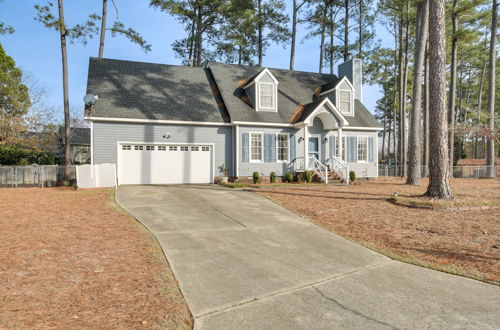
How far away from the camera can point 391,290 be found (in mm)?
4215

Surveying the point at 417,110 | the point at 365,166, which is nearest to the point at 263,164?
the point at 365,166

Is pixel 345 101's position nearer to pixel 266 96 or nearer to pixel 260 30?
pixel 266 96

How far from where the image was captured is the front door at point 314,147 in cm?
1917

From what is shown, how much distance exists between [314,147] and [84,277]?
53.9 ft

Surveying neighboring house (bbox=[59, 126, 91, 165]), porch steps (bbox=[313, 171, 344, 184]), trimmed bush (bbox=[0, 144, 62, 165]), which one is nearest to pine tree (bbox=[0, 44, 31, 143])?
trimmed bush (bbox=[0, 144, 62, 165])

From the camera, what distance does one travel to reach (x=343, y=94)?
2042cm

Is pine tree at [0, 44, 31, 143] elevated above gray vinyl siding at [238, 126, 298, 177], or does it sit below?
above

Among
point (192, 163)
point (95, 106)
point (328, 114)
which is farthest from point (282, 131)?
point (95, 106)

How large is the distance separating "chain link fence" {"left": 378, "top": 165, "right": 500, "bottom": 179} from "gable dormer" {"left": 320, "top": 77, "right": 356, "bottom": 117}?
22.8 ft

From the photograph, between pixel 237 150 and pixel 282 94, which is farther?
pixel 282 94

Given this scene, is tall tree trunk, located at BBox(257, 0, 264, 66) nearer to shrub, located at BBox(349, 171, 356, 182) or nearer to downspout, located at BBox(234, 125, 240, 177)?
downspout, located at BBox(234, 125, 240, 177)

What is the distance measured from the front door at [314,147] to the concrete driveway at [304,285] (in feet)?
38.9

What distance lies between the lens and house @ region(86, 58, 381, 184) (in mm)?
16000

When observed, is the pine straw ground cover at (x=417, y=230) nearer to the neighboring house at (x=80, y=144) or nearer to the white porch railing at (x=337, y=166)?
the white porch railing at (x=337, y=166)
